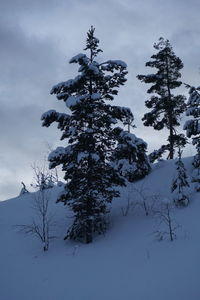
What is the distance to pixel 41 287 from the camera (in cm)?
1245

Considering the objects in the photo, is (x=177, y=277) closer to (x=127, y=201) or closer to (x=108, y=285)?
(x=108, y=285)

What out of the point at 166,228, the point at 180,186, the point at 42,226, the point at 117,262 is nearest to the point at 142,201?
the point at 180,186

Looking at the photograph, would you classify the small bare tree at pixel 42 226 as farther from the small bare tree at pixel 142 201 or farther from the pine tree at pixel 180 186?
the pine tree at pixel 180 186

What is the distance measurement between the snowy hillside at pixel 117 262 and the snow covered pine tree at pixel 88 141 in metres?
1.28

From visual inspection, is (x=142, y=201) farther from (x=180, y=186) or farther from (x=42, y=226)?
(x=42, y=226)

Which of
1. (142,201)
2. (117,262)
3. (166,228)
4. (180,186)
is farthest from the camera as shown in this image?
(142,201)

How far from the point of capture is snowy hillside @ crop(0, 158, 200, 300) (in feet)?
34.7

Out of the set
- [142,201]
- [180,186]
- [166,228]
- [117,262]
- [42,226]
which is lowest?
[117,262]

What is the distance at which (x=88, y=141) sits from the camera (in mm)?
16859

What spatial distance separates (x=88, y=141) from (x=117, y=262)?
20.7ft

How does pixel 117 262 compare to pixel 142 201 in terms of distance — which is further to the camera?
pixel 142 201

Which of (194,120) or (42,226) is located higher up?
(194,120)

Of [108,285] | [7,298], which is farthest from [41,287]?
[108,285]

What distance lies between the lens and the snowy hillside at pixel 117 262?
34.7 feet
